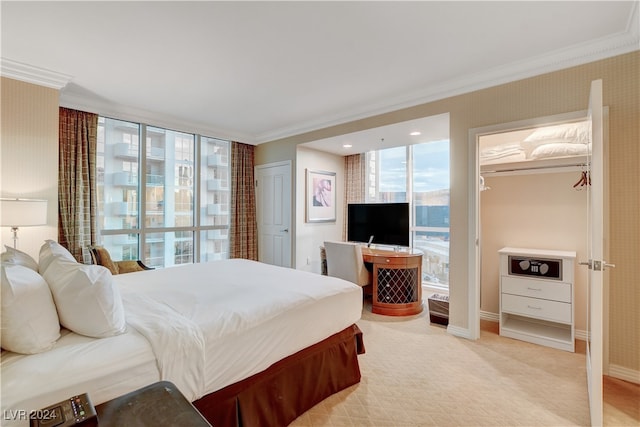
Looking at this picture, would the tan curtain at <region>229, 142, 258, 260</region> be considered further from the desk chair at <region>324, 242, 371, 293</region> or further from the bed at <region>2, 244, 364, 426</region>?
the bed at <region>2, 244, 364, 426</region>

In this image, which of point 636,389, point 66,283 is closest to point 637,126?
point 636,389

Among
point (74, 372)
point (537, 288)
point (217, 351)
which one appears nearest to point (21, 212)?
point (74, 372)

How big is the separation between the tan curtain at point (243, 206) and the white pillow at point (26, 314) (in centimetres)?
399

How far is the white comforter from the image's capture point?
55.2 inches

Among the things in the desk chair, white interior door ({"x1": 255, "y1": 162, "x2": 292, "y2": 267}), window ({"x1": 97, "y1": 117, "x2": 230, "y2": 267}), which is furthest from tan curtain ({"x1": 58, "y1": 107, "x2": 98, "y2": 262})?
the desk chair

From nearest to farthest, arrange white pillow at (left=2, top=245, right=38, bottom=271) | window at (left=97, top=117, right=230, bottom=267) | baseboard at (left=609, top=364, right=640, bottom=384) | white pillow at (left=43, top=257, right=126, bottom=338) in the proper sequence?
white pillow at (left=43, top=257, right=126, bottom=338)
white pillow at (left=2, top=245, right=38, bottom=271)
baseboard at (left=609, top=364, right=640, bottom=384)
window at (left=97, top=117, right=230, bottom=267)

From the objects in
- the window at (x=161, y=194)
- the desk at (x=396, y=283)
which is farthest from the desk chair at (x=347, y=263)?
the window at (x=161, y=194)

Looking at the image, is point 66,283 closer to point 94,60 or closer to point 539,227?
point 94,60

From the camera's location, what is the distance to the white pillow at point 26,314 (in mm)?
1172

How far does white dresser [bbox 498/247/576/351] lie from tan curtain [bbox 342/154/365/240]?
293 cm

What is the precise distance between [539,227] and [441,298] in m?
1.34

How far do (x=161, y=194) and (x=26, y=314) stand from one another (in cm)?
359

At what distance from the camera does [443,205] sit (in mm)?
4895

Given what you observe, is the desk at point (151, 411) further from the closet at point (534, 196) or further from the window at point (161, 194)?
the window at point (161, 194)
